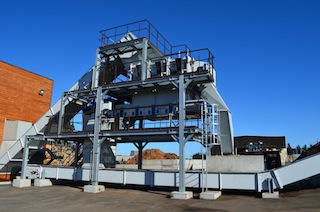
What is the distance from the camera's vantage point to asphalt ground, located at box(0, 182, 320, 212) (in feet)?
31.6

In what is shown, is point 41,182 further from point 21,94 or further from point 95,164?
point 21,94

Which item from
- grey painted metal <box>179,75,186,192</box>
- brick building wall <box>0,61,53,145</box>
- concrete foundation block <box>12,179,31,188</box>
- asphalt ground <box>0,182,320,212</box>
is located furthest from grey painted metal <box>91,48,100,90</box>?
brick building wall <box>0,61,53,145</box>

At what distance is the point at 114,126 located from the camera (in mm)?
14727

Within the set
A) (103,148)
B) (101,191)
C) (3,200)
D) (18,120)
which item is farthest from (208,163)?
(18,120)

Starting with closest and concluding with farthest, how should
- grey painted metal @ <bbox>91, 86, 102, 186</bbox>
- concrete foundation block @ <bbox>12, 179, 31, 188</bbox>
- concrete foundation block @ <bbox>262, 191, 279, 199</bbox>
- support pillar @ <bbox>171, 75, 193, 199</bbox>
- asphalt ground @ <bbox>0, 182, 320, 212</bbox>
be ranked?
asphalt ground @ <bbox>0, 182, 320, 212</bbox> < concrete foundation block @ <bbox>262, 191, 279, 199</bbox> < support pillar @ <bbox>171, 75, 193, 199</bbox> < grey painted metal @ <bbox>91, 86, 102, 186</bbox> < concrete foundation block @ <bbox>12, 179, 31, 188</bbox>

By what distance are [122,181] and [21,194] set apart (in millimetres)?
4882

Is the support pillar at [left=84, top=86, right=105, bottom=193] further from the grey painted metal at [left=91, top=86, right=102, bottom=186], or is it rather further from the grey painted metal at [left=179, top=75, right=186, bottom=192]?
the grey painted metal at [left=179, top=75, right=186, bottom=192]

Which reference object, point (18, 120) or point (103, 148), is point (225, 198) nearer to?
point (103, 148)

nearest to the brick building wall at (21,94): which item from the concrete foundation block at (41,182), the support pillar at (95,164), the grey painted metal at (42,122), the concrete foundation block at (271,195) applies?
the grey painted metal at (42,122)

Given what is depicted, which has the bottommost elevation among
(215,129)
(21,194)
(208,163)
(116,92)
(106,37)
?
(21,194)

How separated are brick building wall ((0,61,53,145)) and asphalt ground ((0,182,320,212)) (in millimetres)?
10088

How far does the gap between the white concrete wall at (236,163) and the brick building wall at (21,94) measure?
16.8 m

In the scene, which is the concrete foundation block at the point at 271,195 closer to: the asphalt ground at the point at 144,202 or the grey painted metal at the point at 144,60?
the asphalt ground at the point at 144,202

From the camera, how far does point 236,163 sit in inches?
488
